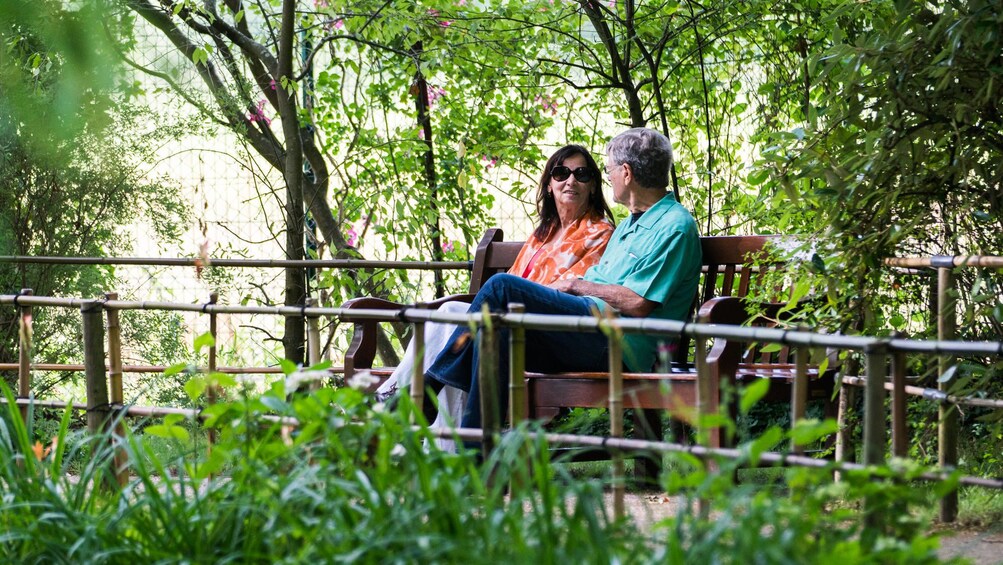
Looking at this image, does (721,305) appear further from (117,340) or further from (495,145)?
(495,145)

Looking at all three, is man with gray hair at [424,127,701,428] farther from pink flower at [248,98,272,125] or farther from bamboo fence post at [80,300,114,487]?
pink flower at [248,98,272,125]

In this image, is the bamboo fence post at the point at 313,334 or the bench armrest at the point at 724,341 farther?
the bench armrest at the point at 724,341

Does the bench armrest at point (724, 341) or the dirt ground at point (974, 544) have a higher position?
the bench armrest at point (724, 341)

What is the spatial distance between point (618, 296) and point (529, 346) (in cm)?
32

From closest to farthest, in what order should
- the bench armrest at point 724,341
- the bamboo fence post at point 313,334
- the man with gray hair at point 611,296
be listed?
the bamboo fence post at point 313,334 < the bench armrest at point 724,341 < the man with gray hair at point 611,296

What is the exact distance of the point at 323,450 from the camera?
7.14 ft

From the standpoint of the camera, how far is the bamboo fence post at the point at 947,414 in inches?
116

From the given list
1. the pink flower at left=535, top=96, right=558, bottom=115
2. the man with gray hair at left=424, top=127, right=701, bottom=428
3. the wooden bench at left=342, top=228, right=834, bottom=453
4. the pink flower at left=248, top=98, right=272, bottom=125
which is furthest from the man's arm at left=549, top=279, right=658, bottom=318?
the pink flower at left=248, top=98, right=272, bottom=125

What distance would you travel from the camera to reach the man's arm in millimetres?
3523

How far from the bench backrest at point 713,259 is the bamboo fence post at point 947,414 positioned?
46 centimetres

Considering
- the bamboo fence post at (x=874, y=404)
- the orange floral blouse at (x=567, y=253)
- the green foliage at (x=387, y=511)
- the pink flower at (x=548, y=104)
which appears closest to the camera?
the green foliage at (x=387, y=511)

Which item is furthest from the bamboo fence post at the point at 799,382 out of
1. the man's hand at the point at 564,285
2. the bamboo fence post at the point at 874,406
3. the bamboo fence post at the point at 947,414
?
the man's hand at the point at 564,285

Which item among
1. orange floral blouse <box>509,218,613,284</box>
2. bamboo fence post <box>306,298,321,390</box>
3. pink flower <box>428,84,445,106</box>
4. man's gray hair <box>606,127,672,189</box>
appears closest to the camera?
bamboo fence post <box>306,298,321,390</box>

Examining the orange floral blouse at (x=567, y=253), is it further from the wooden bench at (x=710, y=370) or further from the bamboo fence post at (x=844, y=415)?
the bamboo fence post at (x=844, y=415)
